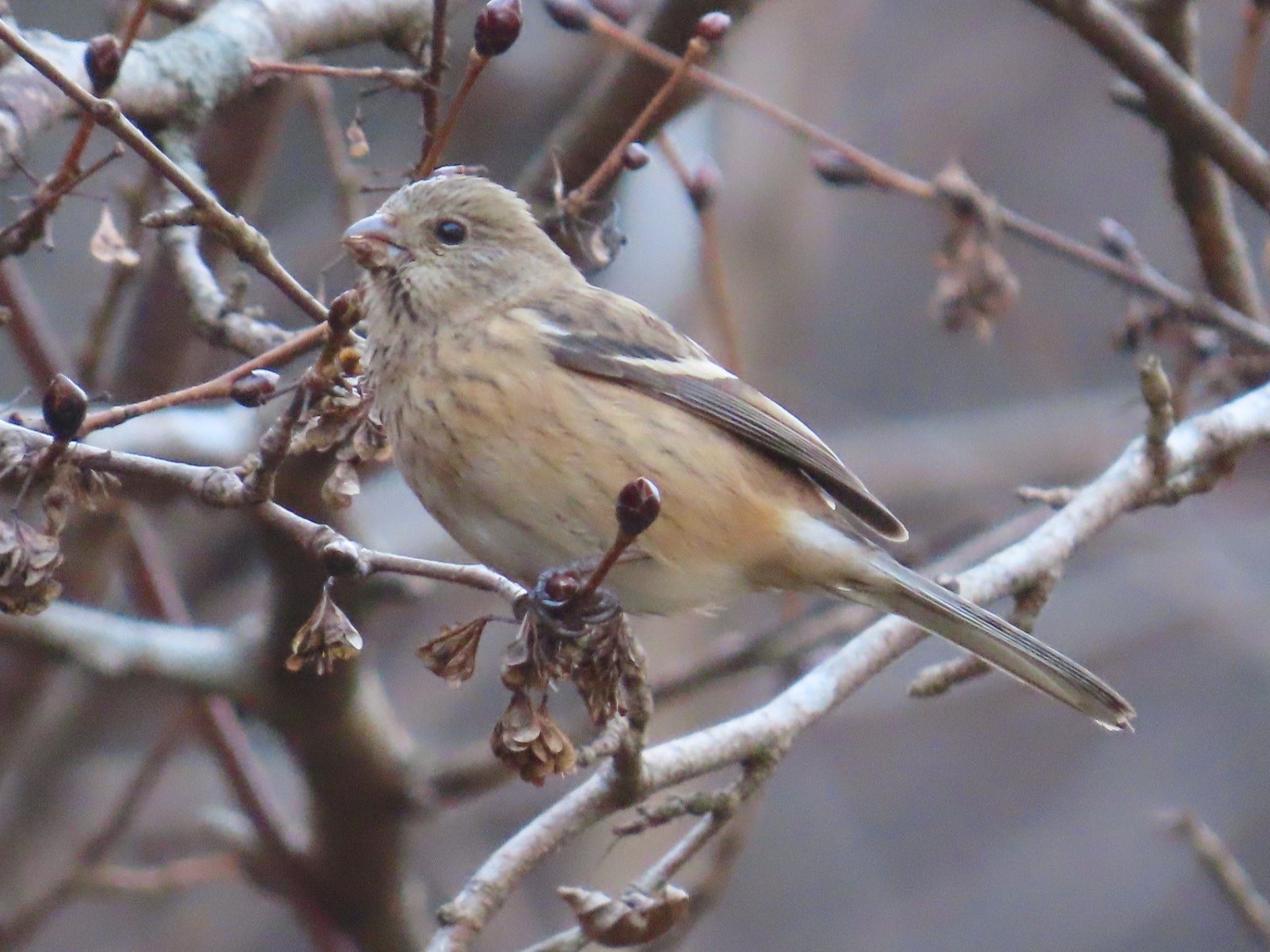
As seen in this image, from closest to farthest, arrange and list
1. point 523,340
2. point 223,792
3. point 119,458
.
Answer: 1. point 119,458
2. point 523,340
3. point 223,792

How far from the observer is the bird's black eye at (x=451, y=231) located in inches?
152

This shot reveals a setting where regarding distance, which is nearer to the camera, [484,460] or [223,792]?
[484,460]

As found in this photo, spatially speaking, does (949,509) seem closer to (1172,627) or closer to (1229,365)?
(1172,627)

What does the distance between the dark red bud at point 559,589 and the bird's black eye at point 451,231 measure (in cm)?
152

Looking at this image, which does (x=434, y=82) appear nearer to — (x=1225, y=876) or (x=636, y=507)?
(x=636, y=507)

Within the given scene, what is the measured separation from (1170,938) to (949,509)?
3512 mm

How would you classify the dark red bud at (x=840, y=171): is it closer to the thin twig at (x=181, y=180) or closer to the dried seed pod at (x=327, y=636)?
the thin twig at (x=181, y=180)

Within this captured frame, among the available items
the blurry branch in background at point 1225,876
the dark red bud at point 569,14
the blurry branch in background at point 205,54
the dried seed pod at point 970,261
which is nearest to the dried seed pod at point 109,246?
the blurry branch in background at point 205,54

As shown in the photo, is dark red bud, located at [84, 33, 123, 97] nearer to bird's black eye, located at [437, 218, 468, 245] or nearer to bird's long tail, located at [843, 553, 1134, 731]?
bird's black eye, located at [437, 218, 468, 245]

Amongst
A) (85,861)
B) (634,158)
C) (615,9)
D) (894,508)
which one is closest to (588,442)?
(634,158)

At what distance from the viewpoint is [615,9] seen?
402 cm

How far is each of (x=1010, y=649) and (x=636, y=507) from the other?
5.53 feet

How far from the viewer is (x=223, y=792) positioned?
7477 millimetres

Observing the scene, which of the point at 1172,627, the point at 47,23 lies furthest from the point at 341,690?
the point at 47,23
